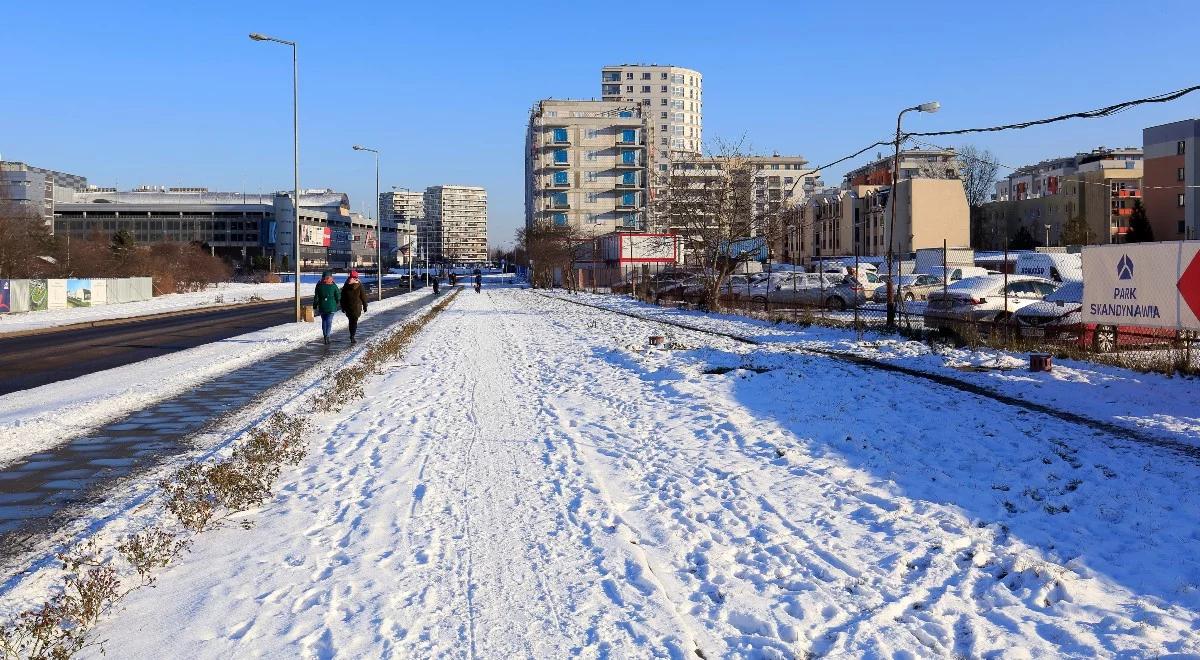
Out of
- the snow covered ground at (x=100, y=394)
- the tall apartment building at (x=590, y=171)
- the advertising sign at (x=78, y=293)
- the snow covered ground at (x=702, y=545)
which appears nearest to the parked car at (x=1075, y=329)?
the snow covered ground at (x=702, y=545)

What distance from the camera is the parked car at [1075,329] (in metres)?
16.5

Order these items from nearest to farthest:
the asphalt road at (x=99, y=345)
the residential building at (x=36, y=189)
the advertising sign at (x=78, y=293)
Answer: the asphalt road at (x=99, y=345) < the advertising sign at (x=78, y=293) < the residential building at (x=36, y=189)

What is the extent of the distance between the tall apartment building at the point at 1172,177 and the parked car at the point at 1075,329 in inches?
2946

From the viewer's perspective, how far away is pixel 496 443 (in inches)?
386

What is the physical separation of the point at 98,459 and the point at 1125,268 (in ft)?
46.5

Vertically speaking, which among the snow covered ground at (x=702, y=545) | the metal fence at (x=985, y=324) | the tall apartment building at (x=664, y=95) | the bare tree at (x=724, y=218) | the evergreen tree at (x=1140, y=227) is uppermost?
the tall apartment building at (x=664, y=95)

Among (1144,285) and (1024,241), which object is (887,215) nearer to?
(1024,241)

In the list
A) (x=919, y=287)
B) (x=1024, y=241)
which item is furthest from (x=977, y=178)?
(x=919, y=287)

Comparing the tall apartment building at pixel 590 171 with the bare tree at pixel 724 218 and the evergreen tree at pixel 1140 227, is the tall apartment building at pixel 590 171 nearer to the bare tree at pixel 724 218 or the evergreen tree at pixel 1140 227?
the evergreen tree at pixel 1140 227

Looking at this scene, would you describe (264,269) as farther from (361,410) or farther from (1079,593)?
(1079,593)

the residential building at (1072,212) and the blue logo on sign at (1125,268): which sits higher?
the residential building at (1072,212)

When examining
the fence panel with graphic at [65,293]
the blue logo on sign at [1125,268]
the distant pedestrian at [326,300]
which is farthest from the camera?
the fence panel with graphic at [65,293]

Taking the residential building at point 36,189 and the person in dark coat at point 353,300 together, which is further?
the residential building at point 36,189

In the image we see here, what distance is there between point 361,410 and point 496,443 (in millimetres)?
3245
